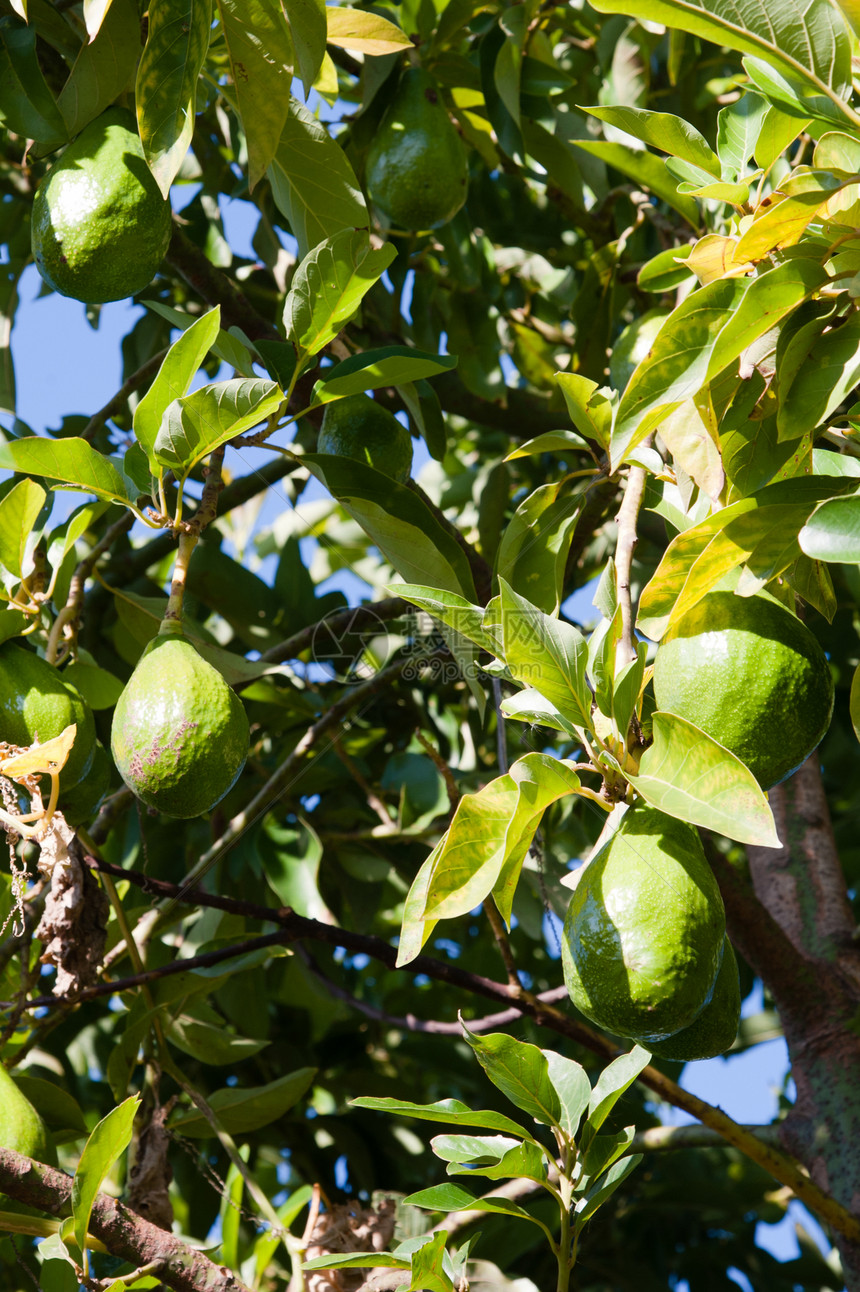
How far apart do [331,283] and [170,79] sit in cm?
23

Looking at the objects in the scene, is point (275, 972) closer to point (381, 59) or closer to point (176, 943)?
point (176, 943)

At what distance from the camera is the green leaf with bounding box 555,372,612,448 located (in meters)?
1.01

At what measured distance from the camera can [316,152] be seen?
1.25 meters

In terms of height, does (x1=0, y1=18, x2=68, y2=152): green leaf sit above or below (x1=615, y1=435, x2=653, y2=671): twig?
above

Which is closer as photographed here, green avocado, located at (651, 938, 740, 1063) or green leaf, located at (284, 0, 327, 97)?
green avocado, located at (651, 938, 740, 1063)

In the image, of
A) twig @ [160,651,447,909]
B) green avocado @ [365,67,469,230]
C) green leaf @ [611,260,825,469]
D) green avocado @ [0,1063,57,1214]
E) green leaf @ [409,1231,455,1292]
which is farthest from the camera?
green avocado @ [365,67,469,230]

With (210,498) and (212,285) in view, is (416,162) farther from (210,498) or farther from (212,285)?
(210,498)

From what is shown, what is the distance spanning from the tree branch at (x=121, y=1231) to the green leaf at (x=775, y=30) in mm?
1017

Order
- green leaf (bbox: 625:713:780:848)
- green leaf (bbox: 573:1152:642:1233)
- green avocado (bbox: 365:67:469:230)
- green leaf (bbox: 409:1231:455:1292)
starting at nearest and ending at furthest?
1. green leaf (bbox: 625:713:780:848)
2. green leaf (bbox: 409:1231:455:1292)
3. green leaf (bbox: 573:1152:642:1233)
4. green avocado (bbox: 365:67:469:230)

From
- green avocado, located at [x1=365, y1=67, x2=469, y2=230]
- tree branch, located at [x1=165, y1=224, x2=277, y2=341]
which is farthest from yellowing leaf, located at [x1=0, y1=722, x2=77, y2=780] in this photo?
green avocado, located at [x1=365, y1=67, x2=469, y2=230]

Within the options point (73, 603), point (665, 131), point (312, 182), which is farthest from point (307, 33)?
point (73, 603)

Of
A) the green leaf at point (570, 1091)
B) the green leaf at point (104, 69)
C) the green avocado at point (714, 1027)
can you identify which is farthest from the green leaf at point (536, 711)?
the green leaf at point (104, 69)

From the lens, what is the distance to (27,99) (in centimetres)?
123

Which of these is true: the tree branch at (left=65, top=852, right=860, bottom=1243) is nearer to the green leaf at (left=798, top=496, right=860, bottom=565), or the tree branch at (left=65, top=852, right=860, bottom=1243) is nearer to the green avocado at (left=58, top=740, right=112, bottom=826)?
the green avocado at (left=58, top=740, right=112, bottom=826)
